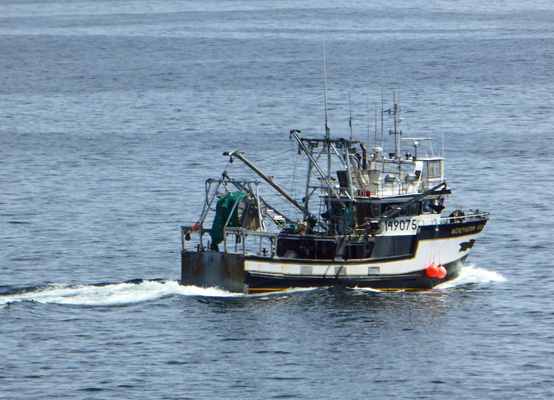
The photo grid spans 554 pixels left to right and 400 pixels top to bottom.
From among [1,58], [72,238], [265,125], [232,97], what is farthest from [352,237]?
[1,58]

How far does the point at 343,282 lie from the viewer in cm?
6112

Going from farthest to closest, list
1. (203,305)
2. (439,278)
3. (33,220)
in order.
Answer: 1. (33,220)
2. (439,278)
3. (203,305)

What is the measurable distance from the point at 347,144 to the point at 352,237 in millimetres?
5230

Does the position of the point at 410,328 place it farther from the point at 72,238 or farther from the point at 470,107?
the point at 470,107

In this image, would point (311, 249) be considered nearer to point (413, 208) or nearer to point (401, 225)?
point (401, 225)

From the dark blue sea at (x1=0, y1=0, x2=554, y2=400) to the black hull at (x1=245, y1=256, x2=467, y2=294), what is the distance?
57 cm

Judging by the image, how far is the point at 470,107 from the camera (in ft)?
459

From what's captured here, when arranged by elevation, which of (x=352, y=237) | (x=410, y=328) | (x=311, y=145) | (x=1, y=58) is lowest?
(x=410, y=328)

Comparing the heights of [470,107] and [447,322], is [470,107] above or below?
above

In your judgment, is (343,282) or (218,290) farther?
(343,282)

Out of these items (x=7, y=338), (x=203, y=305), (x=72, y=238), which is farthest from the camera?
(x=72, y=238)

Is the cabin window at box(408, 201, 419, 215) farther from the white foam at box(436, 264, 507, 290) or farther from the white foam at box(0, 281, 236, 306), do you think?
the white foam at box(0, 281, 236, 306)

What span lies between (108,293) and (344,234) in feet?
44.9

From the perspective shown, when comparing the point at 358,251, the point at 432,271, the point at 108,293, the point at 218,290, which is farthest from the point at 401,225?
the point at 108,293
